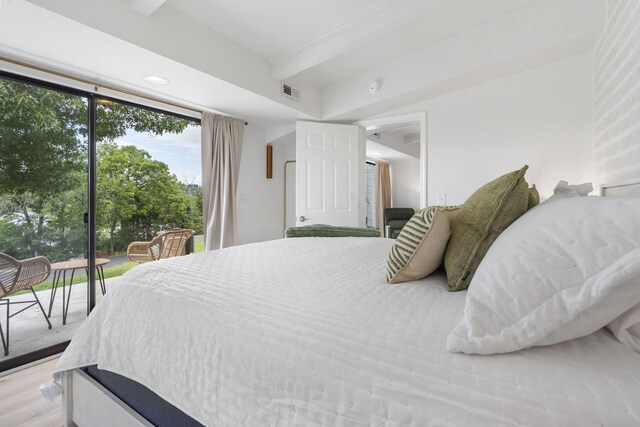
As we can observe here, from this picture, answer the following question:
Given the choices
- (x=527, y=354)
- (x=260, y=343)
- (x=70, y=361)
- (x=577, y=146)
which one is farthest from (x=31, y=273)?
(x=577, y=146)

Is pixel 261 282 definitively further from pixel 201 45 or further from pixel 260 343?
pixel 201 45

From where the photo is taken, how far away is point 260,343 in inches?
25.6

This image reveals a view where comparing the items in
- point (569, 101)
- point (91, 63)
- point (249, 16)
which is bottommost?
point (569, 101)

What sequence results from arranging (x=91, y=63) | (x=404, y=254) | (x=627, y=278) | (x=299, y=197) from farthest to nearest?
(x=299, y=197) < (x=91, y=63) < (x=404, y=254) < (x=627, y=278)

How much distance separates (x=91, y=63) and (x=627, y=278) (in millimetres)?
2955

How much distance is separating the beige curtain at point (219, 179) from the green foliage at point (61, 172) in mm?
536

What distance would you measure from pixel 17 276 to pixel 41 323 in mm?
504

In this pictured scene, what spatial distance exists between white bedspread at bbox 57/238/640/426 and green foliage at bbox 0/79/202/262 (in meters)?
1.70

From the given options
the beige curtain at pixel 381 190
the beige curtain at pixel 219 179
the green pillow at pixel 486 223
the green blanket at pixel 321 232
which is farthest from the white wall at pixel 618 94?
the beige curtain at pixel 381 190

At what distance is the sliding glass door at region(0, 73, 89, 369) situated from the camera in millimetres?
2098

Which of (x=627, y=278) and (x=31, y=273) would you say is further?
(x=31, y=273)

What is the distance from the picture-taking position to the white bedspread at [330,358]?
45cm

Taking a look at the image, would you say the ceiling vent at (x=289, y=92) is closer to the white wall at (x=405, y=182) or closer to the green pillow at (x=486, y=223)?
the green pillow at (x=486, y=223)

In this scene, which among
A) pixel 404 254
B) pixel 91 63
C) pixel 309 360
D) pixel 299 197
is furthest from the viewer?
pixel 299 197
